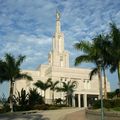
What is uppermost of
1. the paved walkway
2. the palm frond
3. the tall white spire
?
the tall white spire

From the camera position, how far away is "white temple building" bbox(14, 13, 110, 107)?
94.2 metres

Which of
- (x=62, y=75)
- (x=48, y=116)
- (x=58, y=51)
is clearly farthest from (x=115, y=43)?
(x=58, y=51)

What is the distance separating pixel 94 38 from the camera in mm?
35156

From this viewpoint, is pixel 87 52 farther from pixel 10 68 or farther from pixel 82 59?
pixel 10 68

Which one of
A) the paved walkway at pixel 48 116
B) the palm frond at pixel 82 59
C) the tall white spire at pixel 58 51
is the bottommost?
the paved walkway at pixel 48 116

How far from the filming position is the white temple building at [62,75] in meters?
94.2

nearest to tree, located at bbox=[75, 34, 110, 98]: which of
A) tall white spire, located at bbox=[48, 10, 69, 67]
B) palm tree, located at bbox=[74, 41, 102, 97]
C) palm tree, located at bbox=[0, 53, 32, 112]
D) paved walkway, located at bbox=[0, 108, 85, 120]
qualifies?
palm tree, located at bbox=[74, 41, 102, 97]

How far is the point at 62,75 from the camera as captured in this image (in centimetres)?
9550

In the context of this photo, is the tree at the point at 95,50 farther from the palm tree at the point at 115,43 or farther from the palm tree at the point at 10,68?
the palm tree at the point at 10,68

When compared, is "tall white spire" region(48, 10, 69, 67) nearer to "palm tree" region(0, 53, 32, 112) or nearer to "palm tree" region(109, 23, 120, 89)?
"palm tree" region(0, 53, 32, 112)

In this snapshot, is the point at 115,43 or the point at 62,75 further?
the point at 62,75

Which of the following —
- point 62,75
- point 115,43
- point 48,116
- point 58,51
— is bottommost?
point 48,116

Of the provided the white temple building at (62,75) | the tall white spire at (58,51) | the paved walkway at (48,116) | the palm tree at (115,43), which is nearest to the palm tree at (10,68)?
the paved walkway at (48,116)

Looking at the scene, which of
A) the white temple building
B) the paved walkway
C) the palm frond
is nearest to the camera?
the paved walkway
